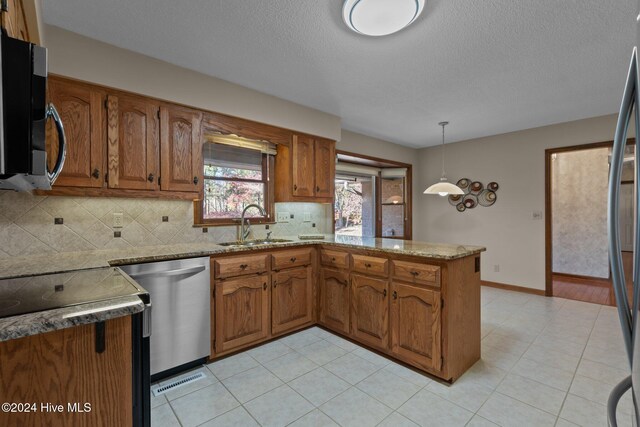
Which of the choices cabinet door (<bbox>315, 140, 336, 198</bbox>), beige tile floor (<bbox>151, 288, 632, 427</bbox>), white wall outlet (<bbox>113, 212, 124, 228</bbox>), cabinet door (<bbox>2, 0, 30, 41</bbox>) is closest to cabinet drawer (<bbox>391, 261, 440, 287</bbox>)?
beige tile floor (<bbox>151, 288, 632, 427</bbox>)

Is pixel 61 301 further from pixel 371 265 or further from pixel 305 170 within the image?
pixel 305 170

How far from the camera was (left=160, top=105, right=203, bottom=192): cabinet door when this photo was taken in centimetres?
239

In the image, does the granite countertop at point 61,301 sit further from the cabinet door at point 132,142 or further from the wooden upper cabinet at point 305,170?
the wooden upper cabinet at point 305,170

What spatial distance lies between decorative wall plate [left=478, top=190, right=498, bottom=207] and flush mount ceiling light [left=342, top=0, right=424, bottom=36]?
368 cm

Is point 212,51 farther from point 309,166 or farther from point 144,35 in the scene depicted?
point 309,166

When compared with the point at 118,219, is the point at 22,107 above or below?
above

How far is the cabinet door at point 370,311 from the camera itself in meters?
2.38

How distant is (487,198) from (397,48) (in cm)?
348

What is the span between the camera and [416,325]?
2.16 metres

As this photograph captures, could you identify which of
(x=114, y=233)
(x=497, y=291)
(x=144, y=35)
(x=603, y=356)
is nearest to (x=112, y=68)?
(x=144, y=35)

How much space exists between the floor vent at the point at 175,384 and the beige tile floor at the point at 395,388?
0.05 meters

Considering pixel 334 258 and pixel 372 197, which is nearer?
pixel 334 258

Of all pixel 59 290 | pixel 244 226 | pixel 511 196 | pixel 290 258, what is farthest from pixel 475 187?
pixel 59 290

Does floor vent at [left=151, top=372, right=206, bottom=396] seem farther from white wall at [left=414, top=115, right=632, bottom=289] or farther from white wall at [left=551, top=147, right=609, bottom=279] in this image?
white wall at [left=551, top=147, right=609, bottom=279]
